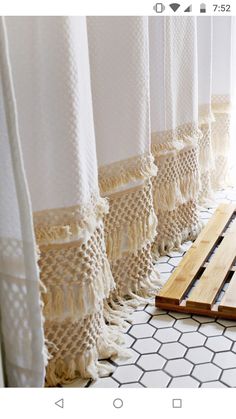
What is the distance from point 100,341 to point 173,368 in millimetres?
125

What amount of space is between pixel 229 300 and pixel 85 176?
38 cm

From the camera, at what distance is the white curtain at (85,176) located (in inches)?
29.5

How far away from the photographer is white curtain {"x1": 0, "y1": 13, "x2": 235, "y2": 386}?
748 mm

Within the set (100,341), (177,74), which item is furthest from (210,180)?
(100,341)

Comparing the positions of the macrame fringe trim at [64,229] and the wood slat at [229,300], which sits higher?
the macrame fringe trim at [64,229]

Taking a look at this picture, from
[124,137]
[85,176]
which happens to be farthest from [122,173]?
[85,176]

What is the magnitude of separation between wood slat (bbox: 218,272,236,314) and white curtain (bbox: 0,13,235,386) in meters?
0.14

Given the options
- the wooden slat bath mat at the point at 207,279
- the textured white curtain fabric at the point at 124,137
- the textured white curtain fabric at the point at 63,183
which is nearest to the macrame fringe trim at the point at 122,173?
the textured white curtain fabric at the point at 124,137
